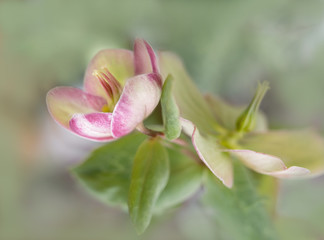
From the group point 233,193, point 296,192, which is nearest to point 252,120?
point 233,193

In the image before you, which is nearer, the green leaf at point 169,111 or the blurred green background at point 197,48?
the green leaf at point 169,111

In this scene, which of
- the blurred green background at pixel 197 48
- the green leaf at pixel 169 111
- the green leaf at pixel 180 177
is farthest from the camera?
the blurred green background at pixel 197 48

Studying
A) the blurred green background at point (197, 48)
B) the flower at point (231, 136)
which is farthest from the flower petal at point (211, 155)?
the blurred green background at point (197, 48)

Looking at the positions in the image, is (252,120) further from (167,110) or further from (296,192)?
(296,192)

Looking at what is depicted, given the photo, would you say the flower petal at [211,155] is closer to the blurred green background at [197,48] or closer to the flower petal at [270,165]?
the flower petal at [270,165]

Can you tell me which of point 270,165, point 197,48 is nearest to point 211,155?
point 270,165

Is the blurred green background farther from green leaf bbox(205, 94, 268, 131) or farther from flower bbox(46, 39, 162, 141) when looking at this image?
flower bbox(46, 39, 162, 141)
